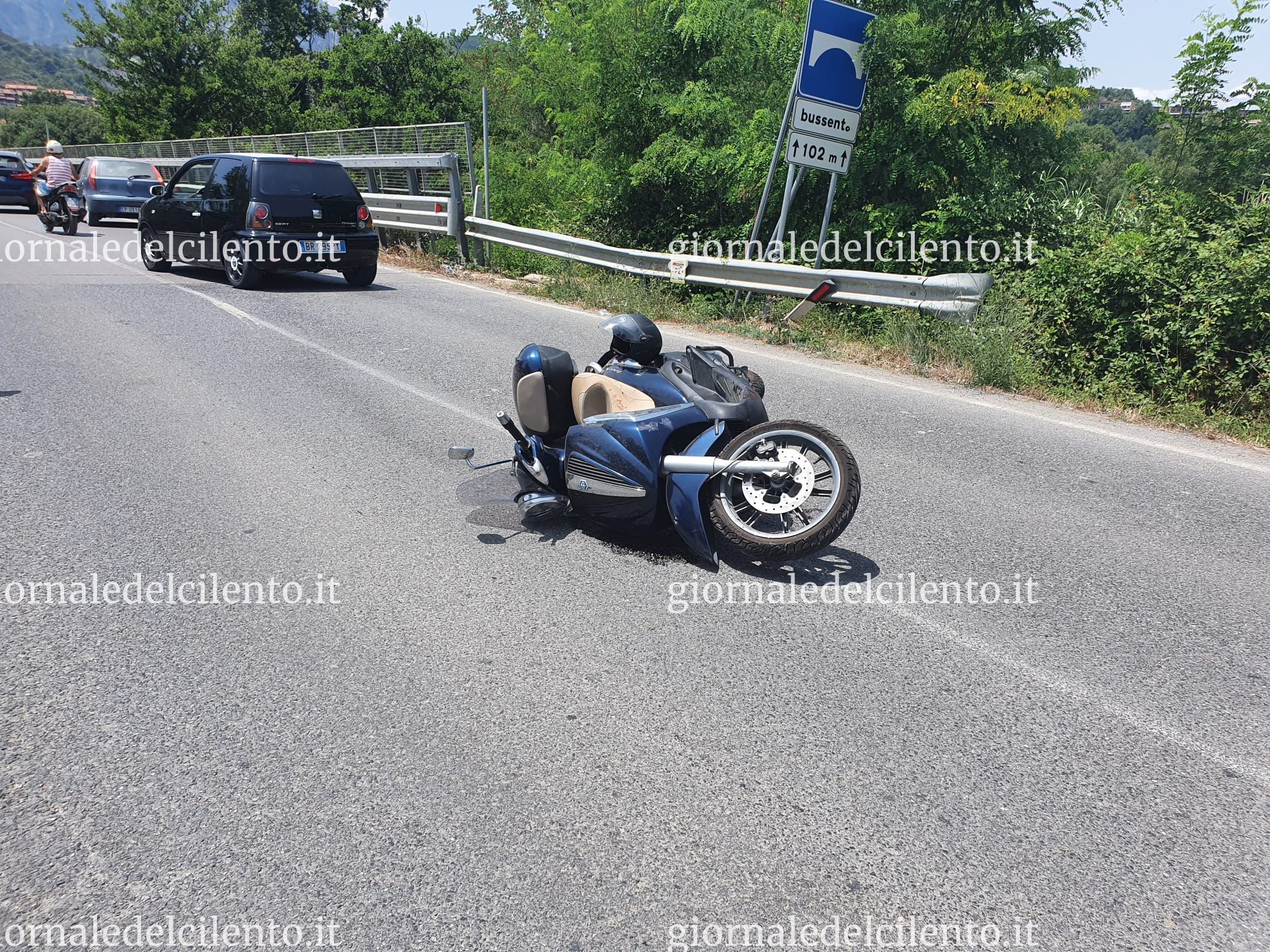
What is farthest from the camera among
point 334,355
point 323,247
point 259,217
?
point 323,247

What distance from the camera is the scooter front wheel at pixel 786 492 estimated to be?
4.05 metres

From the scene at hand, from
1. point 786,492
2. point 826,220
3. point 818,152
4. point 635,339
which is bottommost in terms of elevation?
point 786,492

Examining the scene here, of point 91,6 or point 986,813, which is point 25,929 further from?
point 91,6

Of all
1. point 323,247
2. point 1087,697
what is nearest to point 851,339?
point 1087,697

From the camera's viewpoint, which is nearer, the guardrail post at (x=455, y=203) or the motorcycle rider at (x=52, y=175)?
the guardrail post at (x=455, y=203)

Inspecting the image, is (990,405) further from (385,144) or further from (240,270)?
(385,144)

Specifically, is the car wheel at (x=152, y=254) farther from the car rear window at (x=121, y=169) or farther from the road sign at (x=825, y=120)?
the road sign at (x=825, y=120)

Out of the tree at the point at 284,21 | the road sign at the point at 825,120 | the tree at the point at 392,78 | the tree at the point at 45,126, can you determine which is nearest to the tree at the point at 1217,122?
the road sign at the point at 825,120

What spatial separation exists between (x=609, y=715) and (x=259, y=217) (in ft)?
38.0

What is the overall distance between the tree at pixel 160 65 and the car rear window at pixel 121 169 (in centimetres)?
2030

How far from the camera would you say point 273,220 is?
12.8 m

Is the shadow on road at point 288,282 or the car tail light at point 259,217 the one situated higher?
the car tail light at point 259,217

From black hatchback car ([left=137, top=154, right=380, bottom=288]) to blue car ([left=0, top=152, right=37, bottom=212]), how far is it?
20.0m

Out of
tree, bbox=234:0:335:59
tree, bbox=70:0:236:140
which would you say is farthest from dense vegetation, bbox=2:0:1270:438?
tree, bbox=234:0:335:59
